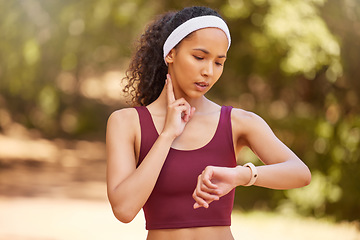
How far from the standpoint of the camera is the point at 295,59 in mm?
9516

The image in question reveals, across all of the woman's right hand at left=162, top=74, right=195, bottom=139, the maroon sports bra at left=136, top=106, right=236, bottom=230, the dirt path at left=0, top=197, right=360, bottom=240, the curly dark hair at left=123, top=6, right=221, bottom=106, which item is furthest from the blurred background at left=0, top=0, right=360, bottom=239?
the maroon sports bra at left=136, top=106, right=236, bottom=230

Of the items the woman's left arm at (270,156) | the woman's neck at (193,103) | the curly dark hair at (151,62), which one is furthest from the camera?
the curly dark hair at (151,62)

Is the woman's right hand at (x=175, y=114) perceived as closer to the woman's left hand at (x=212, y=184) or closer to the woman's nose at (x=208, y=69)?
the woman's nose at (x=208, y=69)

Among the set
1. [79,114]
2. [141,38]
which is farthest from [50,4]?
[79,114]

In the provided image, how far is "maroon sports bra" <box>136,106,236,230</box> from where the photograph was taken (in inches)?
101

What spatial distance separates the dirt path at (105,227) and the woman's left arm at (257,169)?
21.8ft

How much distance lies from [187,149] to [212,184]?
1.17 ft

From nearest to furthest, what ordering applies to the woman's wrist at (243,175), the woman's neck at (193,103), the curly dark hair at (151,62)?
the woman's wrist at (243,175)
the woman's neck at (193,103)
the curly dark hair at (151,62)

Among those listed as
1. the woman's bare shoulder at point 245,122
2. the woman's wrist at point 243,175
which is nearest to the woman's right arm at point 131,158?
the woman's bare shoulder at point 245,122

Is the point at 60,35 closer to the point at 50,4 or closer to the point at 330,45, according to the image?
the point at 50,4

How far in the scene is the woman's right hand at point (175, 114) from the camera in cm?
257

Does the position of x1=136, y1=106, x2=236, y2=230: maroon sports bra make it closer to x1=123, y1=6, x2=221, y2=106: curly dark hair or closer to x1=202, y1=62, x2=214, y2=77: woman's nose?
x1=202, y1=62, x2=214, y2=77: woman's nose

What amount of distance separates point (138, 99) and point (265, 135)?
2.47 feet

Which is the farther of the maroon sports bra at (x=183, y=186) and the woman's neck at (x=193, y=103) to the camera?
the woman's neck at (x=193, y=103)
